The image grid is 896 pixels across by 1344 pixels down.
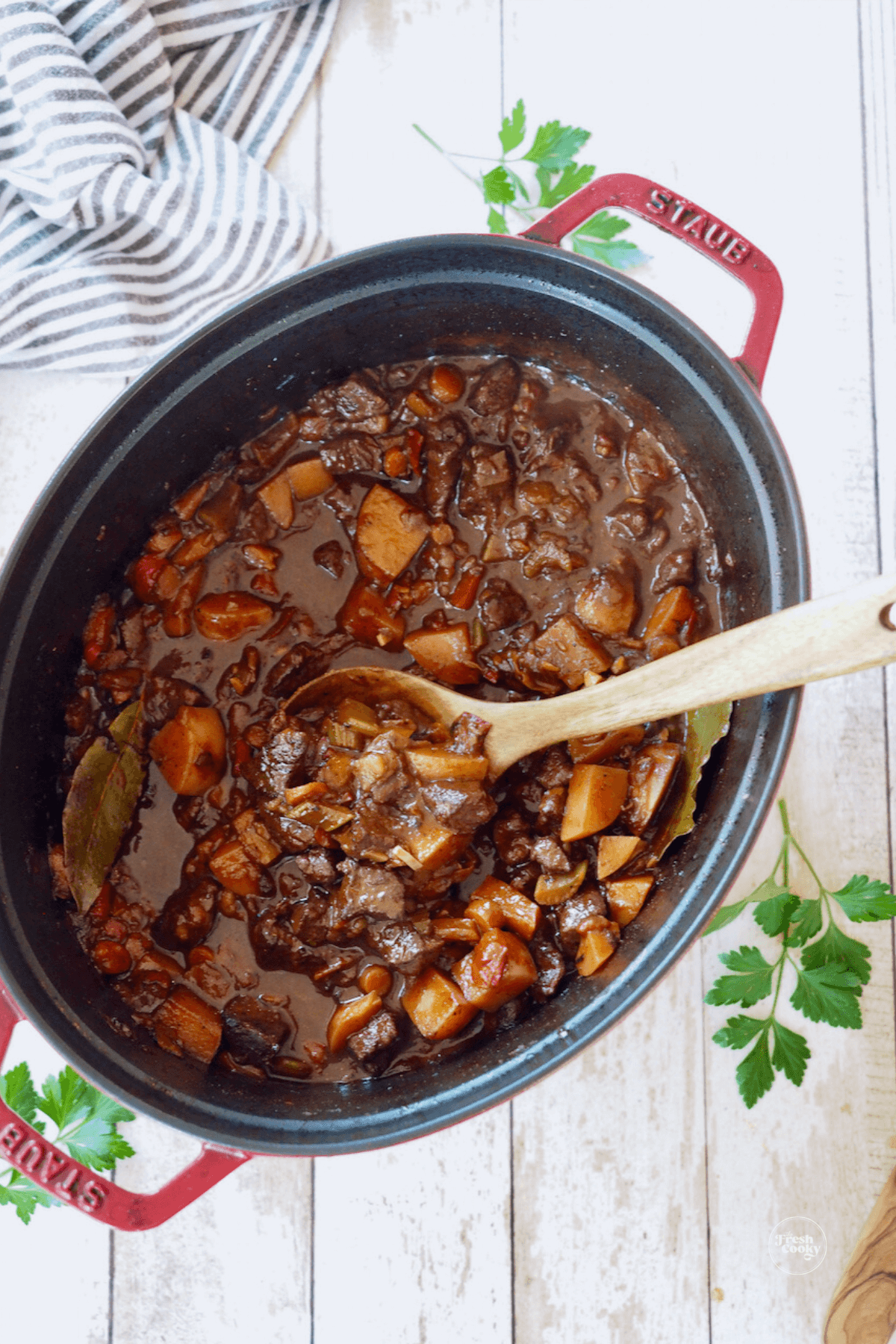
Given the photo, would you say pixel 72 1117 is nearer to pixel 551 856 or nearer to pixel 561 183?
pixel 551 856

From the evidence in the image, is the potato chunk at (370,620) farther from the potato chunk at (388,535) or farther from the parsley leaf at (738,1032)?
the parsley leaf at (738,1032)

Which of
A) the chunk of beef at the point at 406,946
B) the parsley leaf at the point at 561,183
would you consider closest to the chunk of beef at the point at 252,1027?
the chunk of beef at the point at 406,946

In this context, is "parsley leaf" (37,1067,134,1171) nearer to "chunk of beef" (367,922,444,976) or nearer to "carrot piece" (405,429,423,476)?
"chunk of beef" (367,922,444,976)

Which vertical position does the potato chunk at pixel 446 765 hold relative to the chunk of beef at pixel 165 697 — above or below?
below

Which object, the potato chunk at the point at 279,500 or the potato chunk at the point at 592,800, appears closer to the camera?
the potato chunk at the point at 592,800

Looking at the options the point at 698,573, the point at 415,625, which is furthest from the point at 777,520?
the point at 415,625
